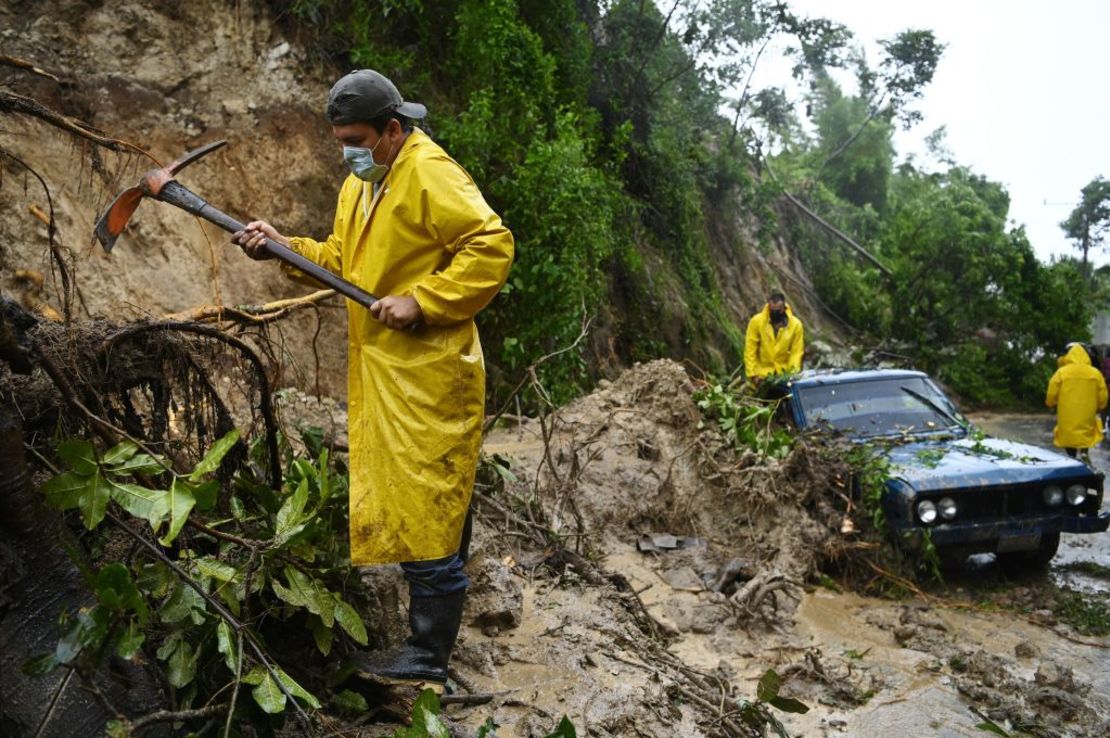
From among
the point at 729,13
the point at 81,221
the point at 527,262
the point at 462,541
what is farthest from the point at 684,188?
the point at 462,541

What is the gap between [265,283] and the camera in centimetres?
880

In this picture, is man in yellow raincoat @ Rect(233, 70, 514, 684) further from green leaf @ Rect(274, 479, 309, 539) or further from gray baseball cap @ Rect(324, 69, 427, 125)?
green leaf @ Rect(274, 479, 309, 539)

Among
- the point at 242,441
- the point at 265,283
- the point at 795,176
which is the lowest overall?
the point at 242,441

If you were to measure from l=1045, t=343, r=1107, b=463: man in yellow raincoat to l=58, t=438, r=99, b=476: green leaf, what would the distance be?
945 centimetres

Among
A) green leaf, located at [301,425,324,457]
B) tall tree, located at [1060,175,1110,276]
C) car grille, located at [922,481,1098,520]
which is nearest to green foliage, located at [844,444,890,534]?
car grille, located at [922,481,1098,520]

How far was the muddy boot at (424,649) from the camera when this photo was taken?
3.08 meters

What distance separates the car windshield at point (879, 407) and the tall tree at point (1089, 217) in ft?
91.3

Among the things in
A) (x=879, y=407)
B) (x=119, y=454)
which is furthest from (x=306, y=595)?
(x=879, y=407)

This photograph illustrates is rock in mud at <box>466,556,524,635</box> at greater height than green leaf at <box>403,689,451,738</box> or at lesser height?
lesser

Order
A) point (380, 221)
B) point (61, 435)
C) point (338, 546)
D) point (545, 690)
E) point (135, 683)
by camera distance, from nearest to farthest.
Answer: point (135, 683), point (61, 435), point (380, 221), point (338, 546), point (545, 690)

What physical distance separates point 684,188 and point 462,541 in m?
12.6

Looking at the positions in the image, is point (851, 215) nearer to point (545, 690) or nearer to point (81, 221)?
point (81, 221)

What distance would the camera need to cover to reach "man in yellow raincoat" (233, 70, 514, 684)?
2957mm

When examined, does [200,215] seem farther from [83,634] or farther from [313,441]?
[83,634]
